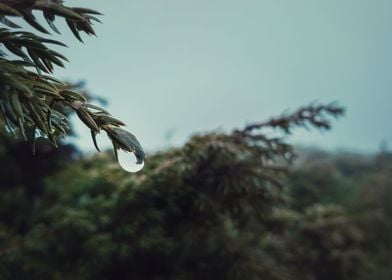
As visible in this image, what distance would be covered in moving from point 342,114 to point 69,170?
1.81 meters

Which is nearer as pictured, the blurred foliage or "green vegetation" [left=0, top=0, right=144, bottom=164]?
"green vegetation" [left=0, top=0, right=144, bottom=164]

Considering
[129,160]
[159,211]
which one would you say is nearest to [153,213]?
[159,211]

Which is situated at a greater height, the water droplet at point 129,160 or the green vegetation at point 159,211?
the green vegetation at point 159,211

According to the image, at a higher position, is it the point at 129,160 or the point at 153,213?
the point at 153,213

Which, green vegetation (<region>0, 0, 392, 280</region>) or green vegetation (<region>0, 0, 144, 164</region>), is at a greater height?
green vegetation (<region>0, 0, 392, 280</region>)

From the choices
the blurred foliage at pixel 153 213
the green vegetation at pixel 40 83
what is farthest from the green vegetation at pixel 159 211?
the green vegetation at pixel 40 83

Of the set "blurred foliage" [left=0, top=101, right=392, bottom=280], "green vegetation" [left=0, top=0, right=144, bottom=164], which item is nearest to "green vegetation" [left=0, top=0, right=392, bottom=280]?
"blurred foliage" [left=0, top=101, right=392, bottom=280]

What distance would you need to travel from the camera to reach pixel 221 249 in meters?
2.60

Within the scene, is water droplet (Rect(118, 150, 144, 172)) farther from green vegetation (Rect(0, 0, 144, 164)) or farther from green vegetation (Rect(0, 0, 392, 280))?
green vegetation (Rect(0, 0, 392, 280))

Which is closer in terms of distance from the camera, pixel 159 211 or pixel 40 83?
pixel 40 83

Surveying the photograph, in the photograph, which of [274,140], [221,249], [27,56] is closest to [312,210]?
[221,249]

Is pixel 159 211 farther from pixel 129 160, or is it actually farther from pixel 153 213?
pixel 129 160

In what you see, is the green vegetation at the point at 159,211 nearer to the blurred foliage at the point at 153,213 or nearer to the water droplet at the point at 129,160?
the blurred foliage at the point at 153,213

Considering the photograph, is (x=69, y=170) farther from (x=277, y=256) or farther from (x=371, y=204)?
(x=371, y=204)
